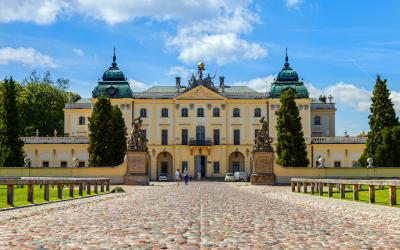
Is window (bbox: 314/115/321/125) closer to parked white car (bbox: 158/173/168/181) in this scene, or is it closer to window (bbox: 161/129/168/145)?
window (bbox: 161/129/168/145)

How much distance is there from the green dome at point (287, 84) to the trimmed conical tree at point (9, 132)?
35.2 m

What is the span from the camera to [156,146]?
76.0 metres

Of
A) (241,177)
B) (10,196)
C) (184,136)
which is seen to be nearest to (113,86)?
(184,136)

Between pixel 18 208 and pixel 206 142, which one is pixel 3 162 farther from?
pixel 18 208

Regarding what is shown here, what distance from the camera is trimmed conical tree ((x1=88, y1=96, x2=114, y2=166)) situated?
183 ft

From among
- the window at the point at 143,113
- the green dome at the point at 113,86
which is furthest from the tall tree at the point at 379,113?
the green dome at the point at 113,86

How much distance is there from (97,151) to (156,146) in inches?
816

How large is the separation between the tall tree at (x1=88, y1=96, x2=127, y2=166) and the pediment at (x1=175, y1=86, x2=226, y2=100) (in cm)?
1965

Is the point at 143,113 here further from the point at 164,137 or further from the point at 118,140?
the point at 118,140

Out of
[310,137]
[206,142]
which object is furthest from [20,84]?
[310,137]

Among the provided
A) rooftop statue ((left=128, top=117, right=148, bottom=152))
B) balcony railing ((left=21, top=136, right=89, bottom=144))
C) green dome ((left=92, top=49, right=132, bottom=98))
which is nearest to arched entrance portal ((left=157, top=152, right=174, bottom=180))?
green dome ((left=92, top=49, right=132, bottom=98))

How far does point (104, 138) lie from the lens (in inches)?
2216

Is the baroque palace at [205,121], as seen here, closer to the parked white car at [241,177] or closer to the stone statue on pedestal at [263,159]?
the parked white car at [241,177]

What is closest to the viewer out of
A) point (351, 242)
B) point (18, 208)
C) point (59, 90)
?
point (351, 242)
